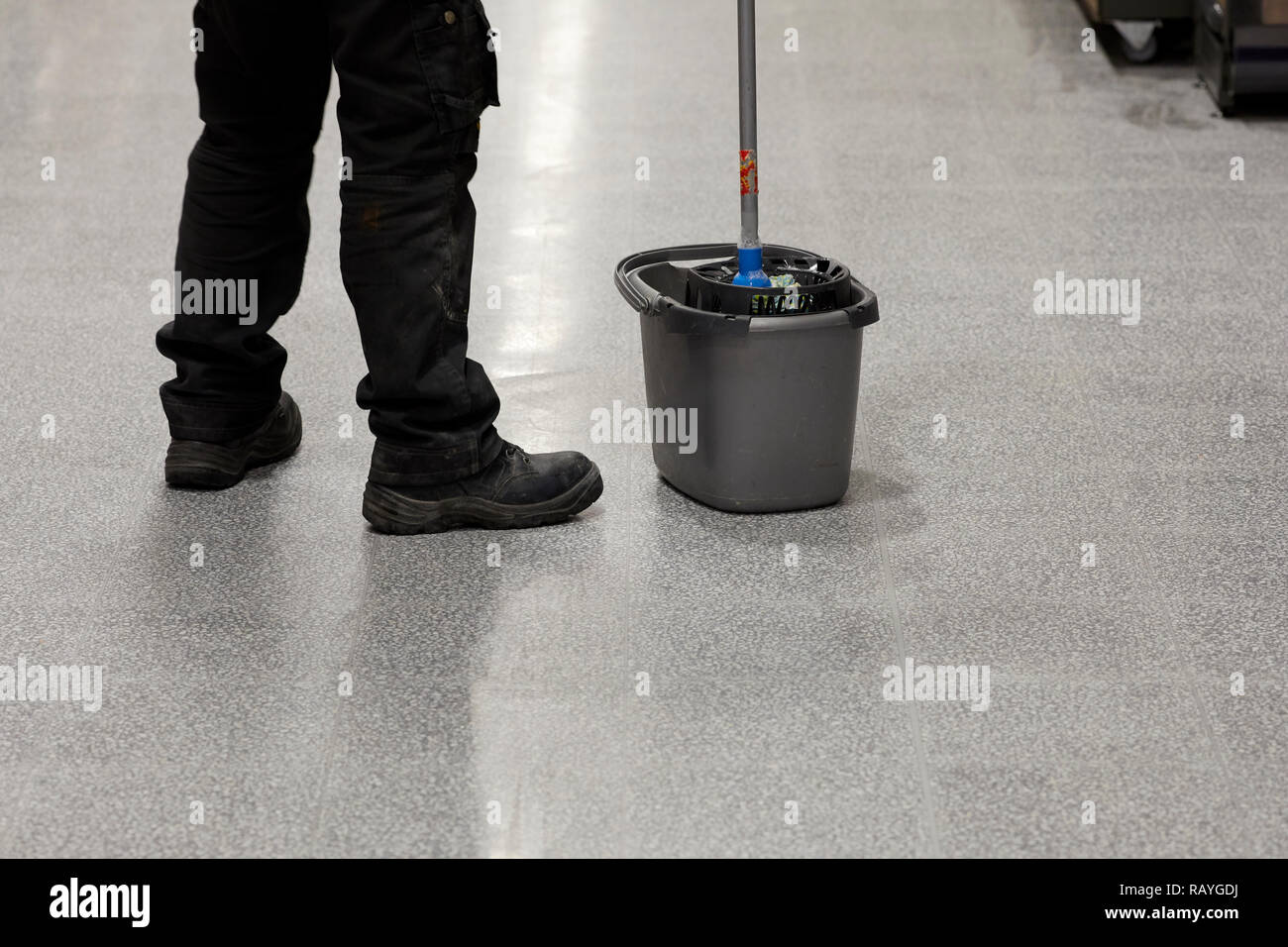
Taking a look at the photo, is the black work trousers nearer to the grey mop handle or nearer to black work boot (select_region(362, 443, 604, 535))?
black work boot (select_region(362, 443, 604, 535))

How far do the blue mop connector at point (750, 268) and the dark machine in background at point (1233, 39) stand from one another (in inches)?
76.4

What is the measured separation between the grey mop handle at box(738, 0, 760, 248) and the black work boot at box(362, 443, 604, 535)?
329mm

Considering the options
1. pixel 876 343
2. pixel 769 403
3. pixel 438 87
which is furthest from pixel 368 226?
pixel 876 343

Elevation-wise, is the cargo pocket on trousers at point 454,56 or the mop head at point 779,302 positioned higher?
the cargo pocket on trousers at point 454,56

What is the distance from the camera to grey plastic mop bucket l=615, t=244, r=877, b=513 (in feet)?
5.74

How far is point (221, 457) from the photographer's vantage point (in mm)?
1930

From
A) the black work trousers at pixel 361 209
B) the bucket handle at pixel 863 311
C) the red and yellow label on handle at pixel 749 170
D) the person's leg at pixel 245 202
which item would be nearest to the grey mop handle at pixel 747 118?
the red and yellow label on handle at pixel 749 170

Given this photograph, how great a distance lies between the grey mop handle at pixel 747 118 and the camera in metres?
1.69

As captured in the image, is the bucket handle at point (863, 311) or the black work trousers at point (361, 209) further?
the bucket handle at point (863, 311)

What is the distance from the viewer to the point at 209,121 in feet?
5.99

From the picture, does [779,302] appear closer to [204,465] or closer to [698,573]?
[698,573]

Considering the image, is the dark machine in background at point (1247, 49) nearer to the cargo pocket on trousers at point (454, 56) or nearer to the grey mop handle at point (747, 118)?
the grey mop handle at point (747, 118)

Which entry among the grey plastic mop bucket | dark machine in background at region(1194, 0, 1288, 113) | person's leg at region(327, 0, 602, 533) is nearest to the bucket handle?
the grey plastic mop bucket

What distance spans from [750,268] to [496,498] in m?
0.38
